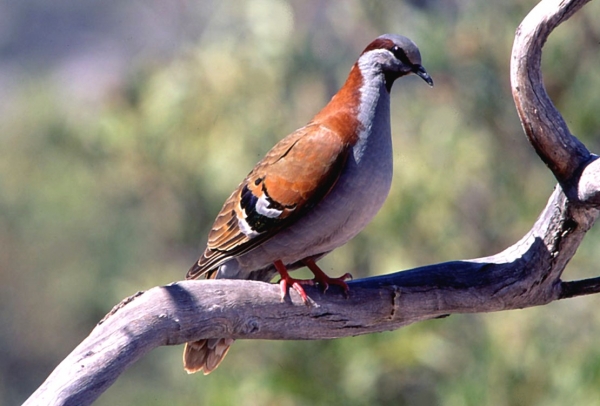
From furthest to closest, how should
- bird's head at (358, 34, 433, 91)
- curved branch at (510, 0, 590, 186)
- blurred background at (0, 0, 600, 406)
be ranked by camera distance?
1. blurred background at (0, 0, 600, 406)
2. bird's head at (358, 34, 433, 91)
3. curved branch at (510, 0, 590, 186)

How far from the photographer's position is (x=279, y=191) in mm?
3600

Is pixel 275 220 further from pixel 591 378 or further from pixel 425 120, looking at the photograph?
pixel 425 120

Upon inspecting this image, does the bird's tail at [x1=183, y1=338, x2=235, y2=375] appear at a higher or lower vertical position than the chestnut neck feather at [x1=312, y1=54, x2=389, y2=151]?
lower

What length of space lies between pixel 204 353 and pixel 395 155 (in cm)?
307

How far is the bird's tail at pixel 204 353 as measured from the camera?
3741 mm

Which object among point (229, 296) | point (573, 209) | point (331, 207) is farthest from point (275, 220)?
point (573, 209)

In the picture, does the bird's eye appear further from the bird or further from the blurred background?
the blurred background

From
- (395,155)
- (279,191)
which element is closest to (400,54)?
(279,191)

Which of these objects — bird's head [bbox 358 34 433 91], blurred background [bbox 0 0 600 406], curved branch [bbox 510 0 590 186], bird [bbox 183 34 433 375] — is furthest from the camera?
blurred background [bbox 0 0 600 406]

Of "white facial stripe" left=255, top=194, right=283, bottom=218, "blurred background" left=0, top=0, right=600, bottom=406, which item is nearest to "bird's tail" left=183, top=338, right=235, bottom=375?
"white facial stripe" left=255, top=194, right=283, bottom=218

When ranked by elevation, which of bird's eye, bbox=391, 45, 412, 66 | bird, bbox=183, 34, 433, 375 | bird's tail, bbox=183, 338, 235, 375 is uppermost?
bird's eye, bbox=391, 45, 412, 66

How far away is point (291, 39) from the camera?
23.1 feet

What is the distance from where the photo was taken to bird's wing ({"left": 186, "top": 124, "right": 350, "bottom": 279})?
3.51 metres

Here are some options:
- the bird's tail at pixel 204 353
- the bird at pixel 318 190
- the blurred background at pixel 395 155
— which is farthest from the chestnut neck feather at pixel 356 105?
the blurred background at pixel 395 155
